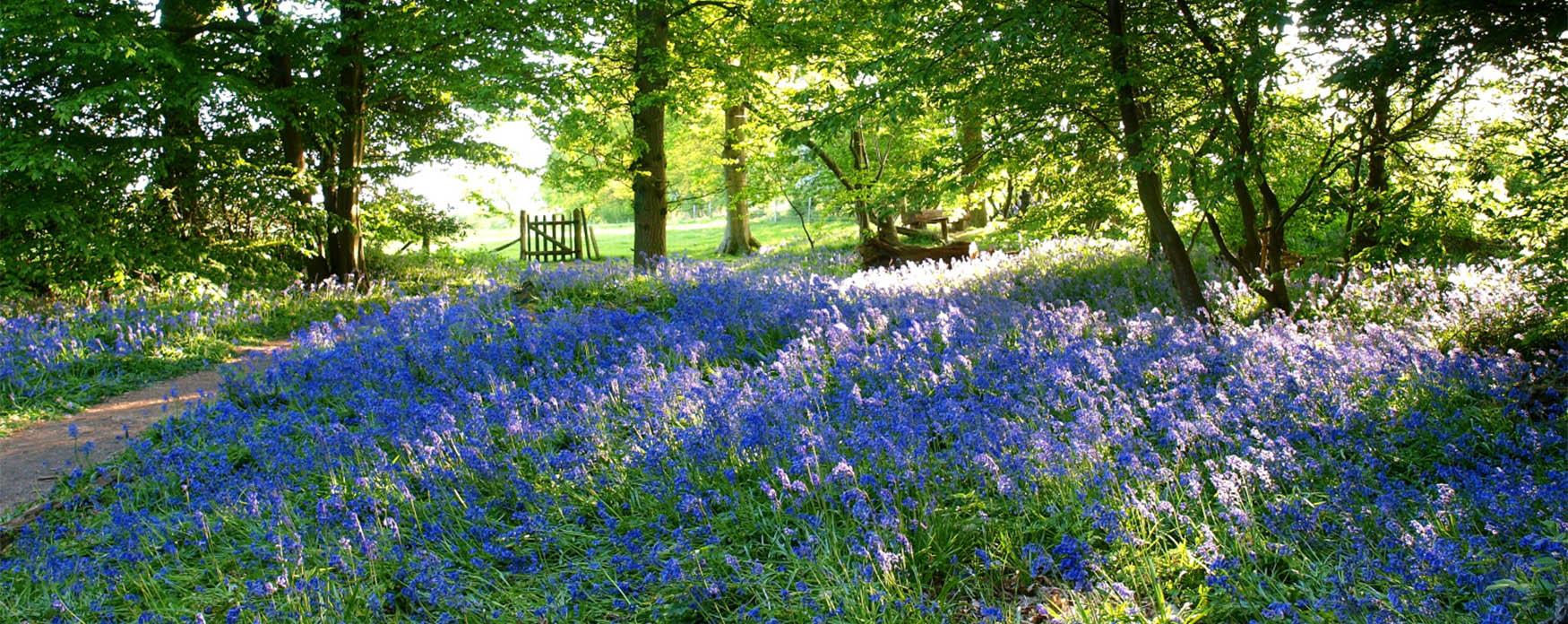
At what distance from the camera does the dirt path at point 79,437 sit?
20.1ft

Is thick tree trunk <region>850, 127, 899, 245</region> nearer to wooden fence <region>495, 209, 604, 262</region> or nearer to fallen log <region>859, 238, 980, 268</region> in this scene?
fallen log <region>859, 238, 980, 268</region>

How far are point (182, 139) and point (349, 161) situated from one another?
2.41 metres

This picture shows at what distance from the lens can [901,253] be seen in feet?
53.6

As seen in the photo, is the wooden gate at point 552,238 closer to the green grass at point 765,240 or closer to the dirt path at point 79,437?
the green grass at point 765,240

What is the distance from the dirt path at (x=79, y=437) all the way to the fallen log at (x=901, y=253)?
33.5 feet

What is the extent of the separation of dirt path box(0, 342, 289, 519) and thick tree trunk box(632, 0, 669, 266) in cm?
656

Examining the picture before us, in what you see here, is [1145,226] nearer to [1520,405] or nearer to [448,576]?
[1520,405]

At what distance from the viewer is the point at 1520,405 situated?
14.5ft

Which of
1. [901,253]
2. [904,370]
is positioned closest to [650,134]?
[901,253]

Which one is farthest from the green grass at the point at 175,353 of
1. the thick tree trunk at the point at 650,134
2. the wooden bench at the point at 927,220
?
the wooden bench at the point at 927,220

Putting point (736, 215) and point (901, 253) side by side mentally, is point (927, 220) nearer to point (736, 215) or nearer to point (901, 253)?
point (736, 215)

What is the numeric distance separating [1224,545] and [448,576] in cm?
306

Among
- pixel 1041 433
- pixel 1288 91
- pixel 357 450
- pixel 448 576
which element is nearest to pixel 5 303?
pixel 357 450

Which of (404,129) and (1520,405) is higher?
(404,129)
